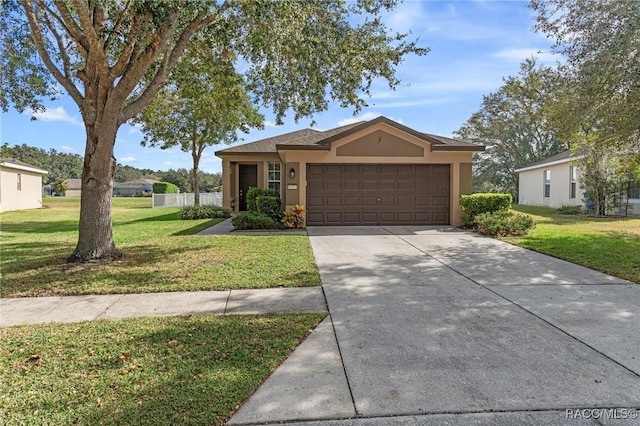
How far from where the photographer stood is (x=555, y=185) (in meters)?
24.7

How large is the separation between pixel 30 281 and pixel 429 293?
21.3 feet

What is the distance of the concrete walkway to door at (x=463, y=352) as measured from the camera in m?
Answer: 2.80

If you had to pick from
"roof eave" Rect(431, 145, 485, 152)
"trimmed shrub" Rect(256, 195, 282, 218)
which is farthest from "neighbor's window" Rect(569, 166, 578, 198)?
"trimmed shrub" Rect(256, 195, 282, 218)

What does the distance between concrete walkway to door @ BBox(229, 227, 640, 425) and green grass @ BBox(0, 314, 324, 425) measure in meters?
0.27

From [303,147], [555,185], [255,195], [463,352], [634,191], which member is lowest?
[463,352]

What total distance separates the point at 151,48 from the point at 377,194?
8.81 m

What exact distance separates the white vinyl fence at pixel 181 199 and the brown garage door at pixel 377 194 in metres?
15.5

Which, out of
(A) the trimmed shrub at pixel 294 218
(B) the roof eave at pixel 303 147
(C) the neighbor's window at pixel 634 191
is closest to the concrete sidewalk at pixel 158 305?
(A) the trimmed shrub at pixel 294 218

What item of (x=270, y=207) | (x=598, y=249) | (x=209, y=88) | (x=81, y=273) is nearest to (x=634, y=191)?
(x=598, y=249)

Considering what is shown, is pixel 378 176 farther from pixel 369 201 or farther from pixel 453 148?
pixel 453 148

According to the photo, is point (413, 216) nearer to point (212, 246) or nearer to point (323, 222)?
point (323, 222)

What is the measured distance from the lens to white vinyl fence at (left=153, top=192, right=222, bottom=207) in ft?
92.7

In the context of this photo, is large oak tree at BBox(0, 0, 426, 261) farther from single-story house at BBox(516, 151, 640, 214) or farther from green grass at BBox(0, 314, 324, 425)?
single-story house at BBox(516, 151, 640, 214)

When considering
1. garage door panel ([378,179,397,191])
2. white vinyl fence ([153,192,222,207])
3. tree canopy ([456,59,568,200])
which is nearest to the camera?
garage door panel ([378,179,397,191])
